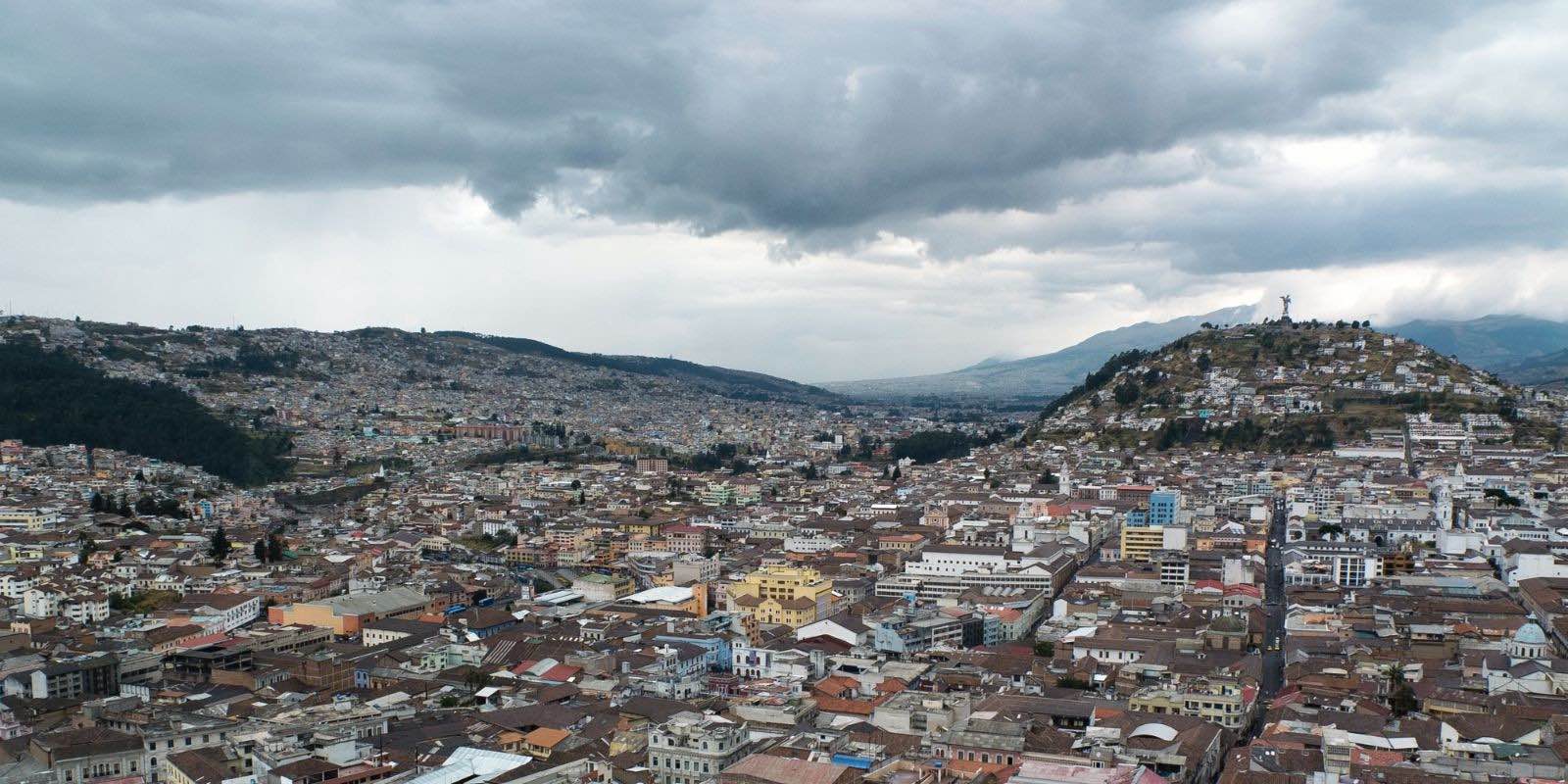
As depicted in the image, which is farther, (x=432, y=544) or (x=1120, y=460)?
(x=1120, y=460)

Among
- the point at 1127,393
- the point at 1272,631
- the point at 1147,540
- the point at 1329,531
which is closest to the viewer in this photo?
the point at 1272,631

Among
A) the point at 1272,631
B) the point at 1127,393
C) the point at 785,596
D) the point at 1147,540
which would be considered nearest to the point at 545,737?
the point at 785,596

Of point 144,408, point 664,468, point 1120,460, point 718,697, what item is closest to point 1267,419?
point 1120,460

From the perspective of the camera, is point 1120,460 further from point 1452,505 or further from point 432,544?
point 432,544

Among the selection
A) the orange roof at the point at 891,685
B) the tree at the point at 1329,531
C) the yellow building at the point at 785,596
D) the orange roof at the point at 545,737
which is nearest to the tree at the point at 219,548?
the yellow building at the point at 785,596

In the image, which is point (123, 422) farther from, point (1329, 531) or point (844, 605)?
point (1329, 531)

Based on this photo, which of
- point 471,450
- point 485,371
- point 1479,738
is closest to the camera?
point 1479,738

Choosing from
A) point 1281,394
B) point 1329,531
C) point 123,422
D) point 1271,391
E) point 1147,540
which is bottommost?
point 1147,540

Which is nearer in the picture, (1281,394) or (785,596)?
(785,596)
